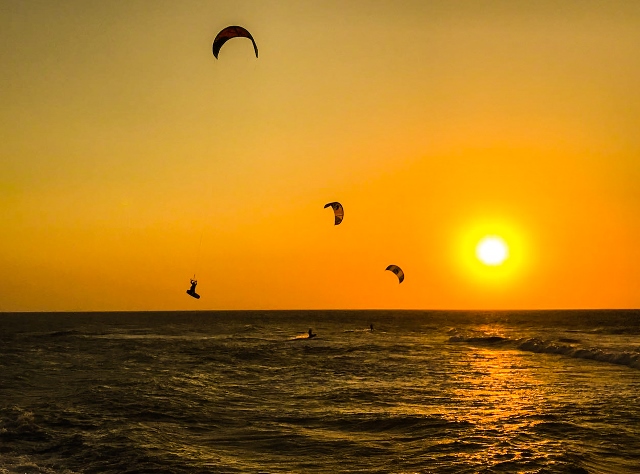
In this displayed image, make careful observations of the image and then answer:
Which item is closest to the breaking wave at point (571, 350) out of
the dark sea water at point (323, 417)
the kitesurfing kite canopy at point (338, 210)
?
the dark sea water at point (323, 417)

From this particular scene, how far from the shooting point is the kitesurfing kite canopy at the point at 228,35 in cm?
2356

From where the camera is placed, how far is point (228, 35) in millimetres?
23922

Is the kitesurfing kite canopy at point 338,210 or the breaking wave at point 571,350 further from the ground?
the kitesurfing kite canopy at point 338,210

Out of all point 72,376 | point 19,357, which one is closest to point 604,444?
point 72,376

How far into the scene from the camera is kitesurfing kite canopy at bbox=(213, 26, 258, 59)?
77.3ft

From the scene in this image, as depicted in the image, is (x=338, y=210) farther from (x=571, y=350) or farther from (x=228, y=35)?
(x=571, y=350)

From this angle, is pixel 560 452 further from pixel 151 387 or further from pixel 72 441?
pixel 151 387

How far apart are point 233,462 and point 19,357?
2931 centimetres

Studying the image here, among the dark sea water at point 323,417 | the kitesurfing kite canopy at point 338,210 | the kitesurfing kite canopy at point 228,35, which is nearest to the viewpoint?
the dark sea water at point 323,417

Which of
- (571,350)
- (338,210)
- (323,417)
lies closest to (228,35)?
(338,210)

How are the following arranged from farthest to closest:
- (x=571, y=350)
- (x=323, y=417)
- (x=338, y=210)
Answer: (x=571, y=350), (x=338, y=210), (x=323, y=417)

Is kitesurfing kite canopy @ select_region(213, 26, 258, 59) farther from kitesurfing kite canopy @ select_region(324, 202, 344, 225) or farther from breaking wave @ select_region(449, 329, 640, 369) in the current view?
breaking wave @ select_region(449, 329, 640, 369)

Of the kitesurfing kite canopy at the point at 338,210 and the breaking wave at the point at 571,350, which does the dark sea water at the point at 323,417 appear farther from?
the kitesurfing kite canopy at the point at 338,210

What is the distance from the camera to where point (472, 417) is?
1891 cm
